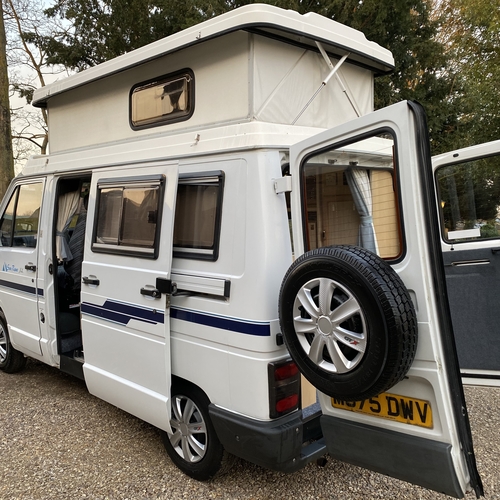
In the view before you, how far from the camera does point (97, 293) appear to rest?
3.44 m

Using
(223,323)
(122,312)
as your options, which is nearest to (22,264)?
(122,312)

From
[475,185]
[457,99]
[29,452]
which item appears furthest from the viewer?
[457,99]

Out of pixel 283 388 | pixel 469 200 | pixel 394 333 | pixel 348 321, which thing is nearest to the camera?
pixel 394 333

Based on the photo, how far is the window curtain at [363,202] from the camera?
2.44 meters

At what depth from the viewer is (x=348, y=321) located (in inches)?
79.7

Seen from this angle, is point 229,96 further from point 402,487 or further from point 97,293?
point 402,487

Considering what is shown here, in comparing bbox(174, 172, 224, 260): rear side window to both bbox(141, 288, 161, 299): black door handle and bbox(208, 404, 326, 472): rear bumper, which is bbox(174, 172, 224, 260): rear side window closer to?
bbox(141, 288, 161, 299): black door handle

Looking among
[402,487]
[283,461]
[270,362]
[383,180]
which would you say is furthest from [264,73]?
[402,487]

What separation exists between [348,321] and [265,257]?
0.62 metres

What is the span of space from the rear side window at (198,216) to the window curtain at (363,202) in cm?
80

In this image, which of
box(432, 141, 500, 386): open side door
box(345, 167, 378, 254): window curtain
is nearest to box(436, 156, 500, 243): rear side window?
box(432, 141, 500, 386): open side door

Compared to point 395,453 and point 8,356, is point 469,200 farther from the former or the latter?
point 8,356

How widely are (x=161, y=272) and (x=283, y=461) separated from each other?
1311 mm

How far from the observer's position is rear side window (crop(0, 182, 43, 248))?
4293 millimetres
